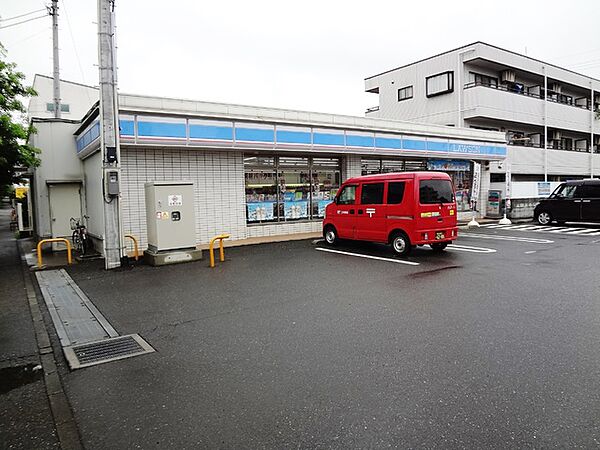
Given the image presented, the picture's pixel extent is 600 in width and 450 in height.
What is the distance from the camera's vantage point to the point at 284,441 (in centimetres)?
292

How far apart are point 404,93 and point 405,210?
20.8 meters

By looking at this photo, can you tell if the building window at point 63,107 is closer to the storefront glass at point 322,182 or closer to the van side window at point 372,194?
the storefront glass at point 322,182

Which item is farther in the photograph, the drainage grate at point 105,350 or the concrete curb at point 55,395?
the drainage grate at point 105,350

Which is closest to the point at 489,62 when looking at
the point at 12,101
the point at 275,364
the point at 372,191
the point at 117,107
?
the point at 372,191

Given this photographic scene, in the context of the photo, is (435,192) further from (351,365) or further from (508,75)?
(508,75)

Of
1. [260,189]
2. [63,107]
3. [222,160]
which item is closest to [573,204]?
[260,189]

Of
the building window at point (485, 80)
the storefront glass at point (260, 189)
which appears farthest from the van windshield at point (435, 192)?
the building window at point (485, 80)

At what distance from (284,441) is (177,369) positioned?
5.58 ft

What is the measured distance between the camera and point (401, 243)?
10430 mm

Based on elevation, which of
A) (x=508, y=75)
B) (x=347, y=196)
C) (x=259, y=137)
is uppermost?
(x=508, y=75)

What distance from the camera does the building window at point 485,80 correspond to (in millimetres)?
25172

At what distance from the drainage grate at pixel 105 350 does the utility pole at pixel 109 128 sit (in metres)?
5.22

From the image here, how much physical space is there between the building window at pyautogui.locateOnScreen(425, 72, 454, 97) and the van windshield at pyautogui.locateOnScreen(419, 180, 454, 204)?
16.6m

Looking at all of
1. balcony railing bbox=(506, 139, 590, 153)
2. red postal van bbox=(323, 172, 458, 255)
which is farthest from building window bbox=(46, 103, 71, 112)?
balcony railing bbox=(506, 139, 590, 153)
